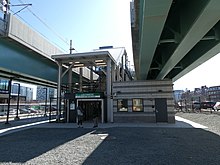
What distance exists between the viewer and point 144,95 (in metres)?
19.8

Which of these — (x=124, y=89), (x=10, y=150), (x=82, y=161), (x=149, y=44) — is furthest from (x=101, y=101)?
(x=82, y=161)

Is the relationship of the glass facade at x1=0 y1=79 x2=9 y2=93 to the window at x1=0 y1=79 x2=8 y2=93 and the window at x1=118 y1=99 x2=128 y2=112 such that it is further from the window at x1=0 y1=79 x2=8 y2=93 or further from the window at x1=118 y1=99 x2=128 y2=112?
the window at x1=118 y1=99 x2=128 y2=112

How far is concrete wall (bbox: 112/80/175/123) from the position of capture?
19.3m

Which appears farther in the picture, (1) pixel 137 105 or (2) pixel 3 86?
(2) pixel 3 86

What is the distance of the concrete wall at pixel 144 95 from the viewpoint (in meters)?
19.3

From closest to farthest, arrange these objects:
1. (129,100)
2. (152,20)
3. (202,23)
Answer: (152,20) < (202,23) < (129,100)

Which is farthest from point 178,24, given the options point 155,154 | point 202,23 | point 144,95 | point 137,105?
point 137,105

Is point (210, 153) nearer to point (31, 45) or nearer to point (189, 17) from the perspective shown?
point (189, 17)

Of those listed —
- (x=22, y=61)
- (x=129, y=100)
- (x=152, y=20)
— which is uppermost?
(x=22, y=61)

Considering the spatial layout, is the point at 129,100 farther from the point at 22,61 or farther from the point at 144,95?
the point at 22,61

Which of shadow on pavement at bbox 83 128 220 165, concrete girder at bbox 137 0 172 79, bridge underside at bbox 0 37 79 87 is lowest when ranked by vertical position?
shadow on pavement at bbox 83 128 220 165

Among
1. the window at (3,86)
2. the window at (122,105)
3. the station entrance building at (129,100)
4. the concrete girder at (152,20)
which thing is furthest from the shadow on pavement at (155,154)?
the window at (3,86)

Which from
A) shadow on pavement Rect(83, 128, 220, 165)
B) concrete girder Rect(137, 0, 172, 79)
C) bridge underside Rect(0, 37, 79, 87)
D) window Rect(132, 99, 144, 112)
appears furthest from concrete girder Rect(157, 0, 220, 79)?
bridge underside Rect(0, 37, 79, 87)

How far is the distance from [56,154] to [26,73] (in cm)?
1481
